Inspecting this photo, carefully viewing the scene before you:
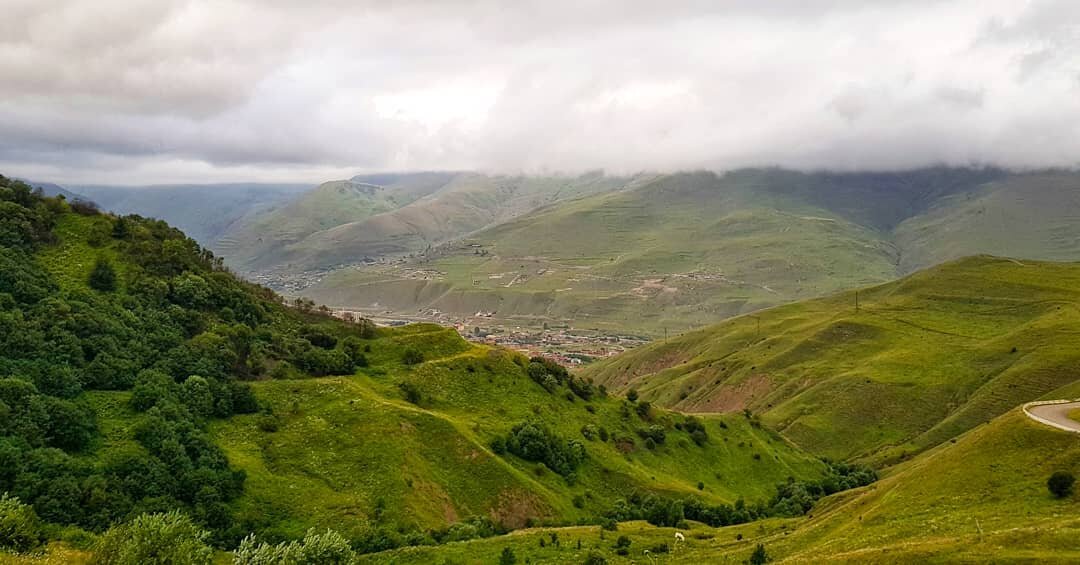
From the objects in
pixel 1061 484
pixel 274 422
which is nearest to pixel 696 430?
pixel 274 422

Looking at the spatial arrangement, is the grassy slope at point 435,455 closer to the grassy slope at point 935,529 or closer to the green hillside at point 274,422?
the green hillside at point 274,422

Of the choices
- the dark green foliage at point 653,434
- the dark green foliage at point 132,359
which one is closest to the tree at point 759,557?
the dark green foliage at point 132,359

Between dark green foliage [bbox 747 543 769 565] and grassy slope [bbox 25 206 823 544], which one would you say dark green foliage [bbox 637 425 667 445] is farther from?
dark green foliage [bbox 747 543 769 565]

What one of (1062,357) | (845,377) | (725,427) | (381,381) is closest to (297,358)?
(381,381)

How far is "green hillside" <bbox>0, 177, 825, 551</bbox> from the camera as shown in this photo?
222 feet

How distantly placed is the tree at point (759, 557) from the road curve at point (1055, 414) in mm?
28130

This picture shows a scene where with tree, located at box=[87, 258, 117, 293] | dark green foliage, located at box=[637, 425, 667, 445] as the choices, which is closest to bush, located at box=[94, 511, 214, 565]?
tree, located at box=[87, 258, 117, 293]

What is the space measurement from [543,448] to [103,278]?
250 feet

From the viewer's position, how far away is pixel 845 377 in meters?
183

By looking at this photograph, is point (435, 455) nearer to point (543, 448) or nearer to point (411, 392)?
point (543, 448)

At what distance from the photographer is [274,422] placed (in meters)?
86.1

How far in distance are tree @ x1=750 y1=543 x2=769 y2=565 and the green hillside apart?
92.1 feet

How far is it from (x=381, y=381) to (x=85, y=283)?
4922cm

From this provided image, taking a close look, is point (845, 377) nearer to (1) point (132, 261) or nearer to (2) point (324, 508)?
(2) point (324, 508)
